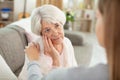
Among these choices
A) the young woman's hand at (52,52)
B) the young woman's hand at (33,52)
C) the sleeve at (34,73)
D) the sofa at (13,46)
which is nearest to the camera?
the sleeve at (34,73)

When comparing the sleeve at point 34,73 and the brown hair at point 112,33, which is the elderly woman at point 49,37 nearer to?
the sleeve at point 34,73

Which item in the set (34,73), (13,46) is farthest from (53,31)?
(13,46)

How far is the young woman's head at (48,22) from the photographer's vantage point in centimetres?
151

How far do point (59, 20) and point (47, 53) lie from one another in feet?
0.80

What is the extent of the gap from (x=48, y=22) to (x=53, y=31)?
7 cm

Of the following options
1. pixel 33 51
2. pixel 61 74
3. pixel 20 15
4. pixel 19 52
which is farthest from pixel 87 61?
pixel 20 15

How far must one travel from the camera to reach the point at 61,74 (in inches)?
34.3

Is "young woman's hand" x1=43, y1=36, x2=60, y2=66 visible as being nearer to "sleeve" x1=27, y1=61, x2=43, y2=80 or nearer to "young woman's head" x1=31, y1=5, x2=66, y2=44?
"young woman's head" x1=31, y1=5, x2=66, y2=44

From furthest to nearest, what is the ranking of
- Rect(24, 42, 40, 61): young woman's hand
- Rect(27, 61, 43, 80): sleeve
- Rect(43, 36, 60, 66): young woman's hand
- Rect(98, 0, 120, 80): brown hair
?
Rect(43, 36, 60, 66): young woman's hand → Rect(24, 42, 40, 61): young woman's hand → Rect(27, 61, 43, 80): sleeve → Rect(98, 0, 120, 80): brown hair

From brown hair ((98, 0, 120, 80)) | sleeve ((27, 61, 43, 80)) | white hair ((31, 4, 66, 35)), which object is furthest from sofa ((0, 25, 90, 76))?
brown hair ((98, 0, 120, 80))

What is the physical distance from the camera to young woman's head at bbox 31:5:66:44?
4.94 feet

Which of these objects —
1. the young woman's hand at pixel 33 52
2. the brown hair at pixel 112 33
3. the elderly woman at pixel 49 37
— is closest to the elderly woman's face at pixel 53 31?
the elderly woman at pixel 49 37

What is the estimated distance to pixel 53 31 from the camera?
1552 mm

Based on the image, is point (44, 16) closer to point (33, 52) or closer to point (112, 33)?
point (33, 52)
